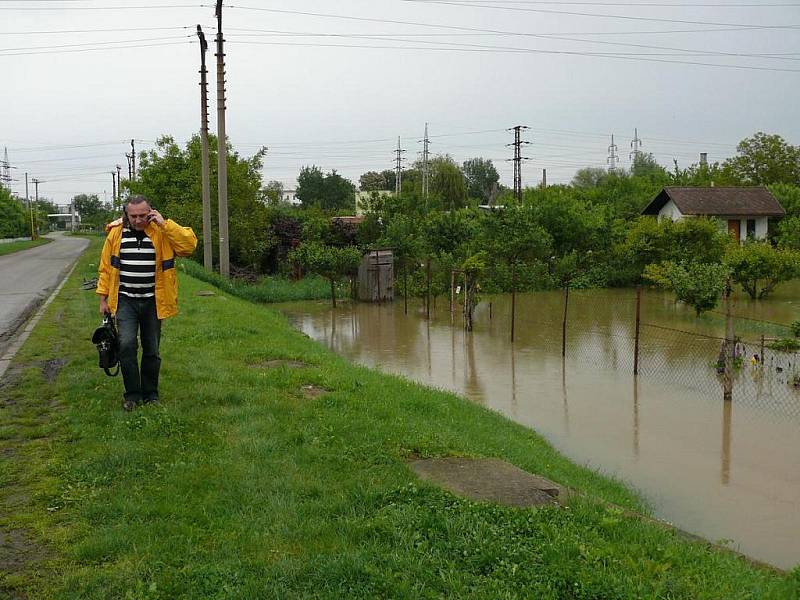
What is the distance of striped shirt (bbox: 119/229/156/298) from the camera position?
6.78 m

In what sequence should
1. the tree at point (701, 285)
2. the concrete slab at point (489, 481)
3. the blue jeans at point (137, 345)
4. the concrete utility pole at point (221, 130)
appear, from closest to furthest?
the concrete slab at point (489, 481) < the blue jeans at point (137, 345) < the tree at point (701, 285) < the concrete utility pole at point (221, 130)

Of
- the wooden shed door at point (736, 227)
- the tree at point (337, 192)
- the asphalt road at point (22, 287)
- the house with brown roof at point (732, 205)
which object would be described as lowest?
the asphalt road at point (22, 287)

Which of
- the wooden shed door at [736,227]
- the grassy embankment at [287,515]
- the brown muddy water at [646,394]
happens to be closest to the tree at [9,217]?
the brown muddy water at [646,394]

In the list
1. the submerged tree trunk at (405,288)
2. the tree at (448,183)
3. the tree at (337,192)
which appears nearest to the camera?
the submerged tree trunk at (405,288)

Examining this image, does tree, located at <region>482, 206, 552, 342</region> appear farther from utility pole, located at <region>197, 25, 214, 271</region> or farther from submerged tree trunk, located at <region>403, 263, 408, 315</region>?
utility pole, located at <region>197, 25, 214, 271</region>

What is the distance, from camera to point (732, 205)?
40.0 meters

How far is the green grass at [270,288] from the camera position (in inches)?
1014

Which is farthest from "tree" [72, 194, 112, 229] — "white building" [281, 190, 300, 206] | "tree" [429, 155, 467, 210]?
"tree" [429, 155, 467, 210]

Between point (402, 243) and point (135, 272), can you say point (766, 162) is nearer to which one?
point (402, 243)

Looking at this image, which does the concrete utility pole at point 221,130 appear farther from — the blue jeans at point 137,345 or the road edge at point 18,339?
the blue jeans at point 137,345

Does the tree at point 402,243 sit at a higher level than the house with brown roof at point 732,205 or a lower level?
lower

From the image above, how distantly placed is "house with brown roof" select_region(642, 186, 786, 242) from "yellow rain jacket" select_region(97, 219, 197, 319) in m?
35.6

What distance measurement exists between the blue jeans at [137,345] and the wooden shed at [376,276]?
20551mm

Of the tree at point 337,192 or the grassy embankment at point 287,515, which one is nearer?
the grassy embankment at point 287,515
